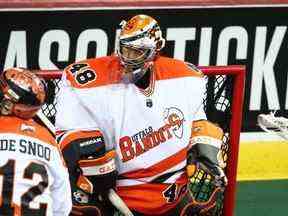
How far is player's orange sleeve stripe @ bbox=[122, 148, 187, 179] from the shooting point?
561 cm

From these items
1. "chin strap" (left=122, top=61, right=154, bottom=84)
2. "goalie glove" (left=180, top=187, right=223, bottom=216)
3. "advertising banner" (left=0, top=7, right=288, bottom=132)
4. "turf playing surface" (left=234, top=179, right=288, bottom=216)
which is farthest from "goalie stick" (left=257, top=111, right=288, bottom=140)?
"chin strap" (left=122, top=61, right=154, bottom=84)

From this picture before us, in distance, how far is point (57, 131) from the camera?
5.57 meters

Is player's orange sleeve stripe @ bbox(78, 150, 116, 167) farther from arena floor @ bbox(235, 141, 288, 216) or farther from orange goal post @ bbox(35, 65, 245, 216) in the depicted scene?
arena floor @ bbox(235, 141, 288, 216)

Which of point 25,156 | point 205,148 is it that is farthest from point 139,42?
point 25,156

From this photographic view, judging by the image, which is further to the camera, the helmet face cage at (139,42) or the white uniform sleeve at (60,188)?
the helmet face cage at (139,42)

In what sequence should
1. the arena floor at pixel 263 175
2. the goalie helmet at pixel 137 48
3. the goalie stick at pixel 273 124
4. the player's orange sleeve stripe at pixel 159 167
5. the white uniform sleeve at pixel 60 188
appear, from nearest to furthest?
the white uniform sleeve at pixel 60 188, the goalie helmet at pixel 137 48, the player's orange sleeve stripe at pixel 159 167, the goalie stick at pixel 273 124, the arena floor at pixel 263 175

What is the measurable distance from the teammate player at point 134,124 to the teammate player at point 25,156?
431 mm

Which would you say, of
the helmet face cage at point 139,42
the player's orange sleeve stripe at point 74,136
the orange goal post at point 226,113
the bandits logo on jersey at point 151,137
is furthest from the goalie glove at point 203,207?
the helmet face cage at point 139,42

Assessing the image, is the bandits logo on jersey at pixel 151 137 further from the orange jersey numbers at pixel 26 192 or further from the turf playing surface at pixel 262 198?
the turf playing surface at pixel 262 198

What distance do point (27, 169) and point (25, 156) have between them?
52mm

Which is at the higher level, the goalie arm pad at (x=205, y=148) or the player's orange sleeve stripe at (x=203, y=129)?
the player's orange sleeve stripe at (x=203, y=129)

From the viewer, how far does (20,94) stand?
16.4 feet

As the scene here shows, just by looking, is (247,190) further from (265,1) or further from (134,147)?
(134,147)

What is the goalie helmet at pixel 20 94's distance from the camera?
4992 mm
